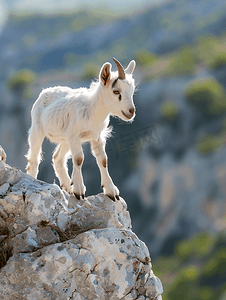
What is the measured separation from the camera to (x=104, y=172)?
5582 mm

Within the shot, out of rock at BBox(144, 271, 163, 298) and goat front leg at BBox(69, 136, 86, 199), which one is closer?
rock at BBox(144, 271, 163, 298)

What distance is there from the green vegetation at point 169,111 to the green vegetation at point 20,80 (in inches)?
525

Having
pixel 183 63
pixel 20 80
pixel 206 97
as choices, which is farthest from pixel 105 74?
pixel 20 80

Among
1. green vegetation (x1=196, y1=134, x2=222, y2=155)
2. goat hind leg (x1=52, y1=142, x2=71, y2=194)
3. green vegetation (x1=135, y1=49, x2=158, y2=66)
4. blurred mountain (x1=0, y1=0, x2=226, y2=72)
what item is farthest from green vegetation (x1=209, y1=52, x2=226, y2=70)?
goat hind leg (x1=52, y1=142, x2=71, y2=194)

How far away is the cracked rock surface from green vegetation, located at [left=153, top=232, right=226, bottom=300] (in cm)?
1423

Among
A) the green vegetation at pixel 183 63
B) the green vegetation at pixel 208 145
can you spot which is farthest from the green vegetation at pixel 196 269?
the green vegetation at pixel 183 63

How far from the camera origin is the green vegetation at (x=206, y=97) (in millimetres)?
23641

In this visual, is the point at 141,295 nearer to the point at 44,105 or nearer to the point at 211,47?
the point at 44,105

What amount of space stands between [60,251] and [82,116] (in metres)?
2.06

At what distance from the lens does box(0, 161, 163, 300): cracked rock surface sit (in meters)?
4.23

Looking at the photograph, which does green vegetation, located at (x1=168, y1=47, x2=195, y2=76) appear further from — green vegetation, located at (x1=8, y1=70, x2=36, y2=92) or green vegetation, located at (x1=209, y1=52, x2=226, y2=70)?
green vegetation, located at (x1=8, y1=70, x2=36, y2=92)

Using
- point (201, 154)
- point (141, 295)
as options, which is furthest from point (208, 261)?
point (141, 295)

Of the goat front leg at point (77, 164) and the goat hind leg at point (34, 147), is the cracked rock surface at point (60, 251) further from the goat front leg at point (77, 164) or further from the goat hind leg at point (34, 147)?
the goat hind leg at point (34, 147)

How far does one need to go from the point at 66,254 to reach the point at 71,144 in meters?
1.69
